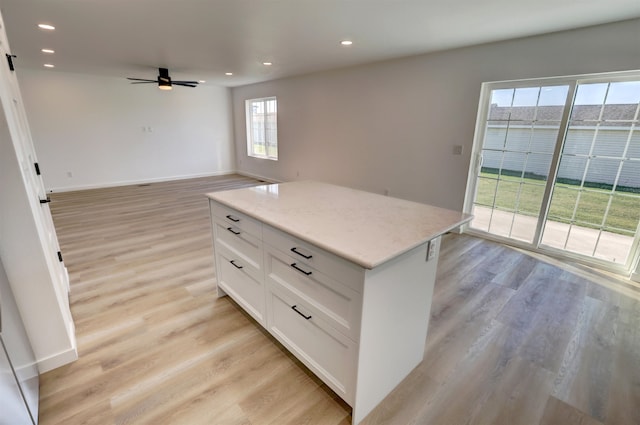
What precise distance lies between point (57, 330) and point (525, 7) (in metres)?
4.12

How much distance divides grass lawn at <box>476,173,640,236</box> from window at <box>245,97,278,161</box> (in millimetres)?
4796

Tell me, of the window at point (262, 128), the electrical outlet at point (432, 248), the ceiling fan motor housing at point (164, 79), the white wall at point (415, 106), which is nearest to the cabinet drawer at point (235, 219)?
the electrical outlet at point (432, 248)

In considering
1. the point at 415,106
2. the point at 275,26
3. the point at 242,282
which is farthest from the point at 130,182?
the point at 415,106

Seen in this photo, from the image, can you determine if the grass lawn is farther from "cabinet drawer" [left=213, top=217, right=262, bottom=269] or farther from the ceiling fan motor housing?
the ceiling fan motor housing

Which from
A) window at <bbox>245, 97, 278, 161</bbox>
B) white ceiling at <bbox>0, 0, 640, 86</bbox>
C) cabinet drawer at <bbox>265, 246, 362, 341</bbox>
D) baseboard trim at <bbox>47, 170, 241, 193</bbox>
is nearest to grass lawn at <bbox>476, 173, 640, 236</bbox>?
white ceiling at <bbox>0, 0, 640, 86</bbox>

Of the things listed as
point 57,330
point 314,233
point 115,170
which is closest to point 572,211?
point 314,233

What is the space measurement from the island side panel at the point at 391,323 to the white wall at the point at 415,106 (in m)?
2.75

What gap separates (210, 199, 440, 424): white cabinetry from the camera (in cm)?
131

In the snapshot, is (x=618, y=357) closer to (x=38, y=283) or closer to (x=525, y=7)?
(x=525, y=7)

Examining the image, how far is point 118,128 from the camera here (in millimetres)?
6398

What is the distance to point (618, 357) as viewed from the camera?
75.6 inches

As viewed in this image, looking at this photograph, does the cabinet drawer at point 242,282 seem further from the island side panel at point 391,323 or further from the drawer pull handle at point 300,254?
the island side panel at point 391,323

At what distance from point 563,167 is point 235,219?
143 inches

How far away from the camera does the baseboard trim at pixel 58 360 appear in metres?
1.71
